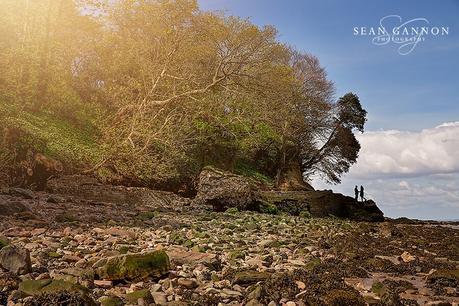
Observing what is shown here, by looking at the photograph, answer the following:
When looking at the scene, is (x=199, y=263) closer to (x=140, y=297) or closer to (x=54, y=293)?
(x=140, y=297)

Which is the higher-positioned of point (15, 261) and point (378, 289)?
point (378, 289)

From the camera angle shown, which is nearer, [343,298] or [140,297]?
[140,297]

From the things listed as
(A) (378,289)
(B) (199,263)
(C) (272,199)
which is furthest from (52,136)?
(A) (378,289)

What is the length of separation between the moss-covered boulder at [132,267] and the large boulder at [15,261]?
1.08 m

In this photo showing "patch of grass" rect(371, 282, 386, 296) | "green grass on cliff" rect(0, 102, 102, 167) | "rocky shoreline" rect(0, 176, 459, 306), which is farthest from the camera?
"green grass on cliff" rect(0, 102, 102, 167)

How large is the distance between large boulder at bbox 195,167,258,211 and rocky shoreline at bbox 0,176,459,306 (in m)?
7.04

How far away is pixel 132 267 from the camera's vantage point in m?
7.37

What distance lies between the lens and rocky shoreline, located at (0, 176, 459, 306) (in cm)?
682

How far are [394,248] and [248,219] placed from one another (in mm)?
6264

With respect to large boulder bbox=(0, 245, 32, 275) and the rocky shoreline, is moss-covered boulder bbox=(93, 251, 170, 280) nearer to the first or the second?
the rocky shoreline

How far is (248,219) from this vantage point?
1859cm

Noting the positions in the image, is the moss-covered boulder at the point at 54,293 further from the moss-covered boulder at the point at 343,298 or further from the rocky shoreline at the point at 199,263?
the moss-covered boulder at the point at 343,298

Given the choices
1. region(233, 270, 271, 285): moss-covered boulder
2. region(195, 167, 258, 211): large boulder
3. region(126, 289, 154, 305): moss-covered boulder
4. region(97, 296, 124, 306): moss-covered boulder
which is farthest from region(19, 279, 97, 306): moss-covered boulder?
region(195, 167, 258, 211): large boulder

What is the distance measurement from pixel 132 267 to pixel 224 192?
1667cm
